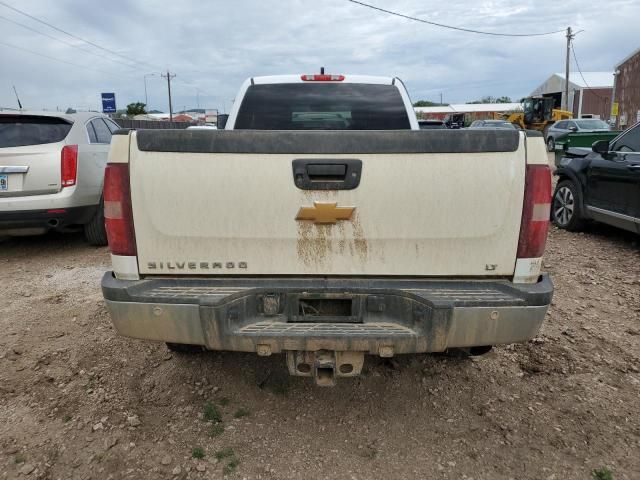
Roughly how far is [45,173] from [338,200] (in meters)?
4.85

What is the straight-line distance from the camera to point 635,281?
5.30m

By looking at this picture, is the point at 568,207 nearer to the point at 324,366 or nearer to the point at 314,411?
the point at 314,411

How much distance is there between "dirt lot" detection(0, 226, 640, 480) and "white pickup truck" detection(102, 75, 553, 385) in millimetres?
610

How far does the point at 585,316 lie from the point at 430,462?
2.56m

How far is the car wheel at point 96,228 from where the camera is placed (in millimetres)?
6594

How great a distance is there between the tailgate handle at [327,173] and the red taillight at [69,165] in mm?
4672

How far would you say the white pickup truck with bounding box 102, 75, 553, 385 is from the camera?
2.36m

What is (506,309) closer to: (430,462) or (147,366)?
(430,462)

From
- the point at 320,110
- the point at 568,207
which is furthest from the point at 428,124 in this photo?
the point at 320,110

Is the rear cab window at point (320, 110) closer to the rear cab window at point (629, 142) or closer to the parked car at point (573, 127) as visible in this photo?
the rear cab window at point (629, 142)

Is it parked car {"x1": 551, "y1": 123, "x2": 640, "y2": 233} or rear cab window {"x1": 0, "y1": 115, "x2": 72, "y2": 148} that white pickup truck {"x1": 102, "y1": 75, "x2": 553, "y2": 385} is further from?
parked car {"x1": 551, "y1": 123, "x2": 640, "y2": 233}

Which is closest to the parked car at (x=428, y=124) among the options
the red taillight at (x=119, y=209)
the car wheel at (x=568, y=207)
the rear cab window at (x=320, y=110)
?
the rear cab window at (x=320, y=110)

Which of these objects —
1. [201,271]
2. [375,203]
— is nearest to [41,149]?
[201,271]

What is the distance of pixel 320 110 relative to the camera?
426 cm
